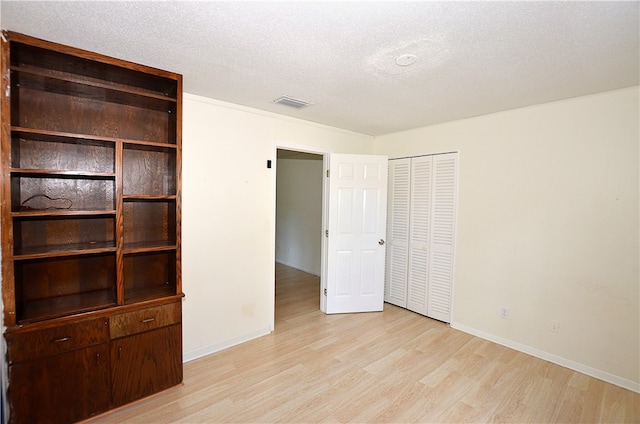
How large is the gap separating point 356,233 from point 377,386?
1859mm

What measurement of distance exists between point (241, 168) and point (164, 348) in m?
1.69

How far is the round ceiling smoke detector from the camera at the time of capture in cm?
185

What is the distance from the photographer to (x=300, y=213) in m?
6.09

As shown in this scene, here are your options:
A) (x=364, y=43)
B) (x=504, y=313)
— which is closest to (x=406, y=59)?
(x=364, y=43)

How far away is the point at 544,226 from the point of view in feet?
9.07

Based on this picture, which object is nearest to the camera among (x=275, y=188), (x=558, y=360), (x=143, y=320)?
(x=143, y=320)

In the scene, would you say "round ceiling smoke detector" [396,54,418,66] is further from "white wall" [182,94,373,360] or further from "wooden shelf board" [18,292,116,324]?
"wooden shelf board" [18,292,116,324]

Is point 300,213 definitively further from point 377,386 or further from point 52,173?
point 52,173

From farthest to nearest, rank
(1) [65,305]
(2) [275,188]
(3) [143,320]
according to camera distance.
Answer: (2) [275,188] → (3) [143,320] → (1) [65,305]

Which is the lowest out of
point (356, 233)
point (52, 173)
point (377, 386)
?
point (377, 386)

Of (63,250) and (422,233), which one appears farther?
(422,233)

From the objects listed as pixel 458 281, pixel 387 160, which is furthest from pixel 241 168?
pixel 458 281

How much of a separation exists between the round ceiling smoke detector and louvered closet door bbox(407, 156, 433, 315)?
1.90m

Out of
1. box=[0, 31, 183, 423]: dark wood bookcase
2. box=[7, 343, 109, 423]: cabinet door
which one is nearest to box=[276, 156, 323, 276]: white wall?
box=[0, 31, 183, 423]: dark wood bookcase
